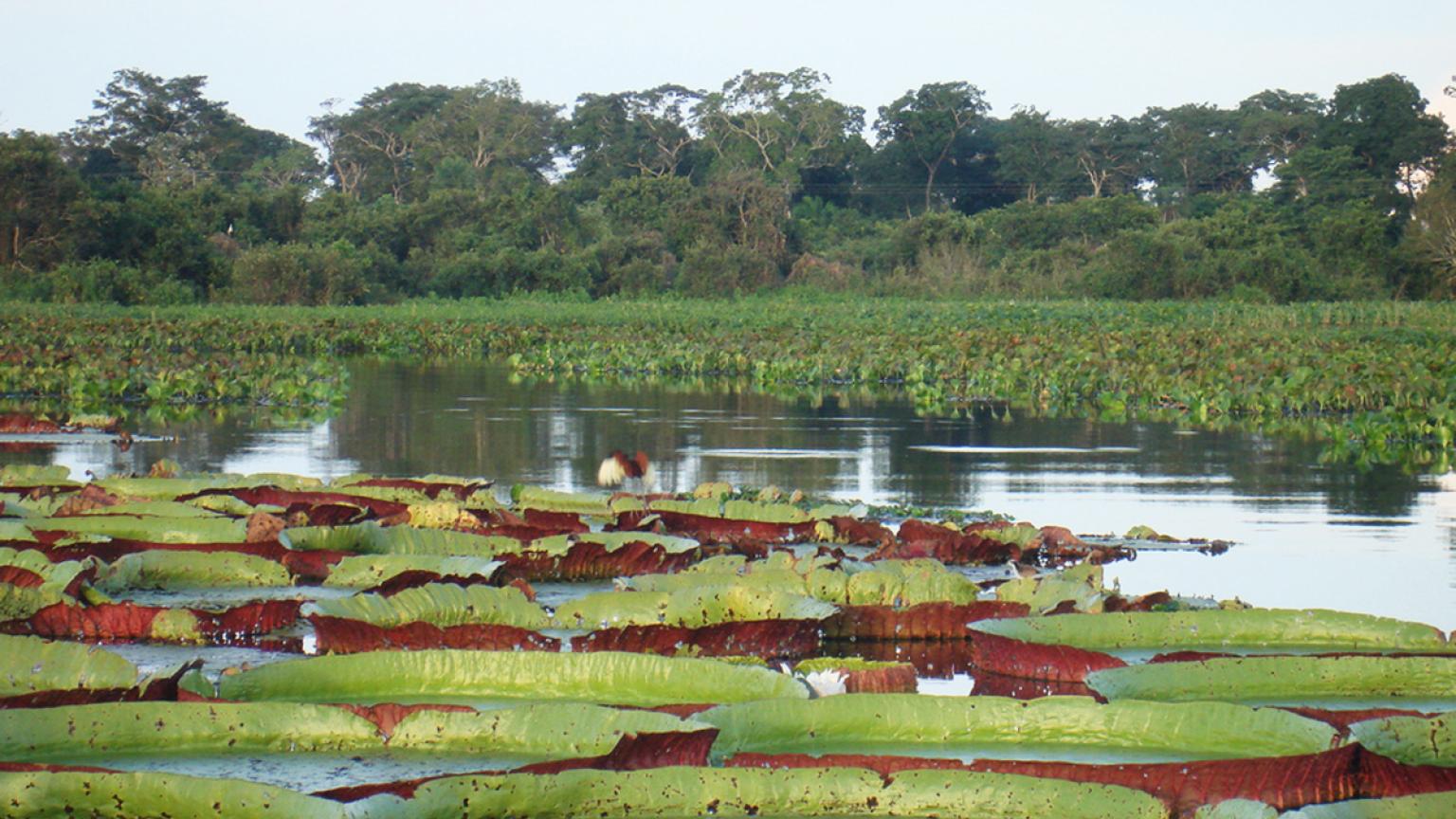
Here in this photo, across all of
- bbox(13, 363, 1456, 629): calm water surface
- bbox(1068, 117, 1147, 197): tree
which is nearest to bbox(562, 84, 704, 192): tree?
bbox(1068, 117, 1147, 197): tree

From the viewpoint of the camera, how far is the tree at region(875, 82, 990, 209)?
218 ft

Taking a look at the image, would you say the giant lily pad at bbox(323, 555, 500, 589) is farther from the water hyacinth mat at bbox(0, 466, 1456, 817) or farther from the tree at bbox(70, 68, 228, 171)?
the tree at bbox(70, 68, 228, 171)

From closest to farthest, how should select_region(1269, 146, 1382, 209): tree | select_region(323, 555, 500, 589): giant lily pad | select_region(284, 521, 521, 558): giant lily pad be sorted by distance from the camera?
1. select_region(323, 555, 500, 589): giant lily pad
2. select_region(284, 521, 521, 558): giant lily pad
3. select_region(1269, 146, 1382, 209): tree

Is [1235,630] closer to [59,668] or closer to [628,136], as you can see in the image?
[59,668]

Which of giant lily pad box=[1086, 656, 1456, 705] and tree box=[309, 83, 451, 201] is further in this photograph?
tree box=[309, 83, 451, 201]

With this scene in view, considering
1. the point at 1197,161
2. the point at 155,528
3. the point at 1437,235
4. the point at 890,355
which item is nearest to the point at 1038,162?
the point at 1197,161

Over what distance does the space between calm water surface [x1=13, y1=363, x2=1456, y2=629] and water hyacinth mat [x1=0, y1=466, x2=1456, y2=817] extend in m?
1.44

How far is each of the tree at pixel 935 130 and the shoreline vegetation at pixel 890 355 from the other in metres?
30.9

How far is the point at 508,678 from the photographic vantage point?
140 inches

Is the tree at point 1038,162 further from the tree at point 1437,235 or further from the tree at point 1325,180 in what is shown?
the tree at point 1437,235

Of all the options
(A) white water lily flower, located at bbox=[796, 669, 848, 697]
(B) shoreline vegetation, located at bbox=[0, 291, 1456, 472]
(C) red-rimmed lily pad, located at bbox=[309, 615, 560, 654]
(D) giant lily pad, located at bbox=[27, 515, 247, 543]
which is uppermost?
(B) shoreline vegetation, located at bbox=[0, 291, 1456, 472]

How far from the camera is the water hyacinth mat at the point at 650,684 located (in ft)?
8.86

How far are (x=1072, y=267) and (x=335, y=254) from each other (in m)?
18.5

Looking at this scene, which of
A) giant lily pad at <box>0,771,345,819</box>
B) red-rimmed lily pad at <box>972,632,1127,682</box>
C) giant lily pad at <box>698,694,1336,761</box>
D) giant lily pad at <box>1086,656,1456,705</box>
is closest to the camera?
giant lily pad at <box>0,771,345,819</box>
